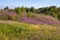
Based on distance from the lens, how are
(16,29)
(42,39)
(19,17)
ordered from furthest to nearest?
(19,17), (16,29), (42,39)

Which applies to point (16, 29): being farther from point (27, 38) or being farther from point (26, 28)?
point (27, 38)

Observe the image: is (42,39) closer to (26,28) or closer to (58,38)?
(58,38)

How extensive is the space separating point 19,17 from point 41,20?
199 cm

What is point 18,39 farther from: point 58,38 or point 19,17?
point 19,17

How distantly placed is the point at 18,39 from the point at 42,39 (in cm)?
116

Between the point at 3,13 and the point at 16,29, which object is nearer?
the point at 16,29

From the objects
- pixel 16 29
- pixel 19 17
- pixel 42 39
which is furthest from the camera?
pixel 19 17

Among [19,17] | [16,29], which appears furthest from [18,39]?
[19,17]

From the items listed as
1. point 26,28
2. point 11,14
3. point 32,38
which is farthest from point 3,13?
point 32,38

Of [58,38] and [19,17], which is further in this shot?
[19,17]

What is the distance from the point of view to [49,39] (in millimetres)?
11500

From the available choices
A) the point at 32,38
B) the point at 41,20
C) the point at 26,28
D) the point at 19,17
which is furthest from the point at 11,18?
the point at 32,38

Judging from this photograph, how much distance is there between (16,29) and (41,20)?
675 centimetres

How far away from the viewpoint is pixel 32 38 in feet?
39.6
